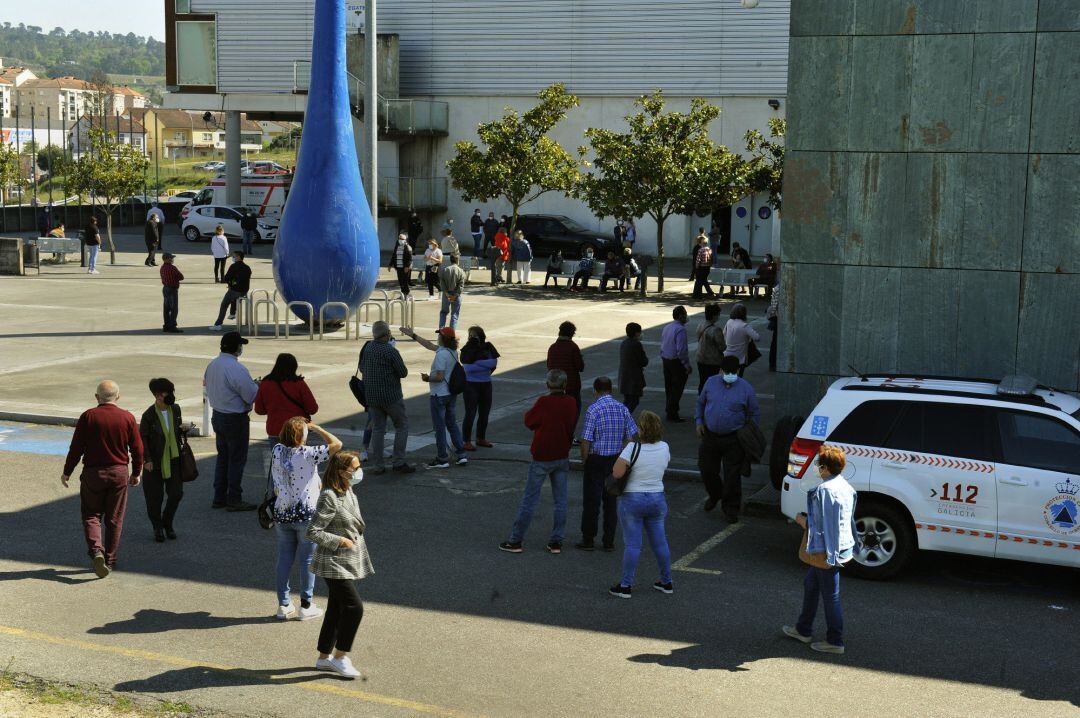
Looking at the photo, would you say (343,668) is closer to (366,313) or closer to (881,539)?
(881,539)

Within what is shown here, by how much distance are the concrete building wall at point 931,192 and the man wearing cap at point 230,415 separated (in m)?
6.08

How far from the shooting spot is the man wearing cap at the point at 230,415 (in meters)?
12.2

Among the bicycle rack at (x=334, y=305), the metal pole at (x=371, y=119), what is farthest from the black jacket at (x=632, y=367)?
the metal pole at (x=371, y=119)

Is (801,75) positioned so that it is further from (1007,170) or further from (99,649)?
(99,649)

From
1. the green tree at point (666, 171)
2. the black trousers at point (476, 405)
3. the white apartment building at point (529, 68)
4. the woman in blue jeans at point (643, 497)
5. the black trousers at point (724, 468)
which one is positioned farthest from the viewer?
the white apartment building at point (529, 68)

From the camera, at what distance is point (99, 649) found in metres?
8.70

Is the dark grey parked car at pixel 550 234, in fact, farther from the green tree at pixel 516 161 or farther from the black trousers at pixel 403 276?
the black trousers at pixel 403 276

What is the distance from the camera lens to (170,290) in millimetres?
24016

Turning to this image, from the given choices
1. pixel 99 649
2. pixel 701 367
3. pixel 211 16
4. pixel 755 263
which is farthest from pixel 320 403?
pixel 211 16

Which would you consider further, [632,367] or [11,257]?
[11,257]

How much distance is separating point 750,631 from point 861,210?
20.4 ft

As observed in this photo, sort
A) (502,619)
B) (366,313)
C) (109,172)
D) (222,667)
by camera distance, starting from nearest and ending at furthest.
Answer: (222,667)
(502,619)
(366,313)
(109,172)

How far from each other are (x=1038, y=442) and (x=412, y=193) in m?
39.3

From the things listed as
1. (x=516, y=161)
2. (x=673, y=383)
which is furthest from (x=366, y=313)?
(x=673, y=383)
